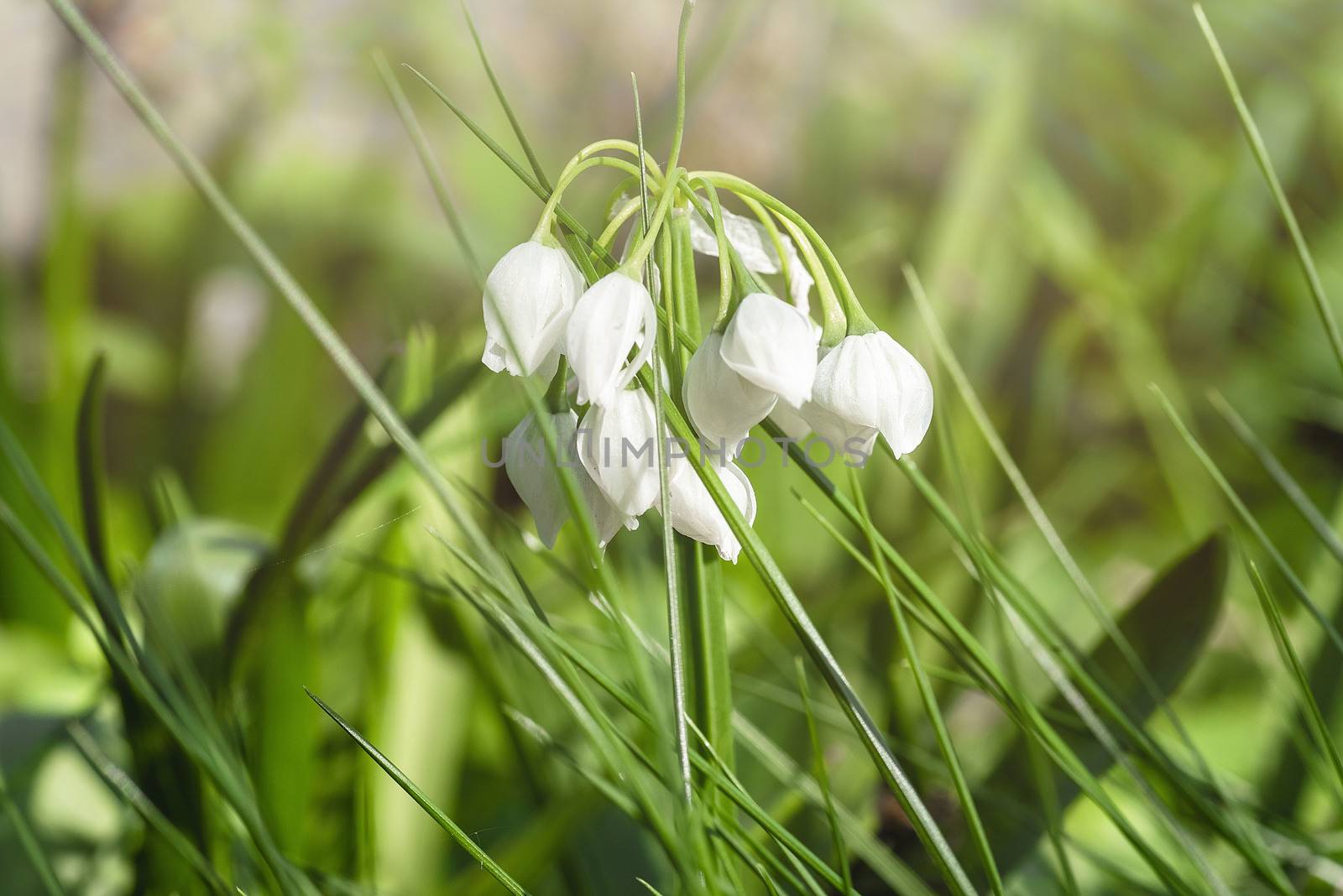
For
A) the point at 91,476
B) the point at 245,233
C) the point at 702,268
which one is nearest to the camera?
the point at 245,233

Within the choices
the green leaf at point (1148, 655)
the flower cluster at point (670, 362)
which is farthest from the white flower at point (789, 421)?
the green leaf at point (1148, 655)

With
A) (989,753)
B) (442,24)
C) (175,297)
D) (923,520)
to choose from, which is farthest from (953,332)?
(175,297)

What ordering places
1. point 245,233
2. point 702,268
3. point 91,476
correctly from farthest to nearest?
point 702,268, point 91,476, point 245,233

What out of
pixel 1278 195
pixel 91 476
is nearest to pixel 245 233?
pixel 91 476

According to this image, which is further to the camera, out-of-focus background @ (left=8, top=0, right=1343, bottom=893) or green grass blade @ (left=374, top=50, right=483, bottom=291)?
out-of-focus background @ (left=8, top=0, right=1343, bottom=893)

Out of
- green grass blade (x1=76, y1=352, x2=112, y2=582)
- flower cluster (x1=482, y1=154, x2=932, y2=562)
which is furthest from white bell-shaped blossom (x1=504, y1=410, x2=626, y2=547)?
green grass blade (x1=76, y1=352, x2=112, y2=582)

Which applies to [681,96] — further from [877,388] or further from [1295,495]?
[1295,495]

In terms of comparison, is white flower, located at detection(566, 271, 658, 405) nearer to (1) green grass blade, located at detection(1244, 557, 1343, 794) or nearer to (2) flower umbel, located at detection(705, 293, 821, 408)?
(2) flower umbel, located at detection(705, 293, 821, 408)
